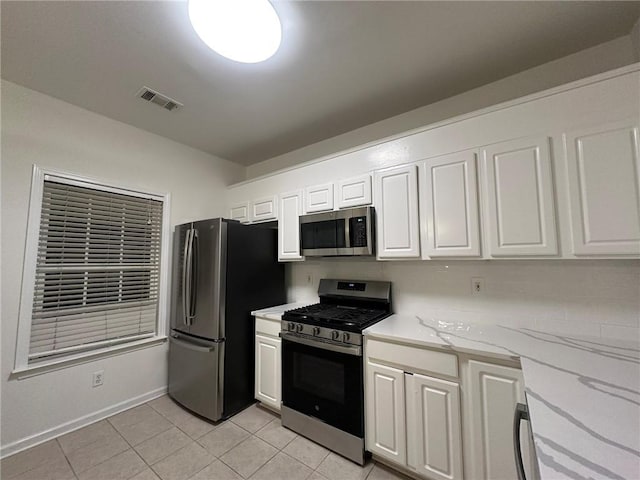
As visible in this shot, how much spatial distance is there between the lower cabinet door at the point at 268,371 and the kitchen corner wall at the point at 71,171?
113cm

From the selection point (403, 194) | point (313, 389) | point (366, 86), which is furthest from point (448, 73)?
point (313, 389)

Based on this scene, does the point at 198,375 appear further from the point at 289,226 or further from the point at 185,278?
the point at 289,226

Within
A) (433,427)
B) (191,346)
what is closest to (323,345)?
(433,427)

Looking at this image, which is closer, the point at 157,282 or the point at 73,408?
the point at 73,408

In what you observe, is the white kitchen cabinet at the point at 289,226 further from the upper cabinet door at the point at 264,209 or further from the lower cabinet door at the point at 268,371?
the lower cabinet door at the point at 268,371

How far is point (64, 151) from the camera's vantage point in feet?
7.15

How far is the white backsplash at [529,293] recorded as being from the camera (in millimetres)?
1503

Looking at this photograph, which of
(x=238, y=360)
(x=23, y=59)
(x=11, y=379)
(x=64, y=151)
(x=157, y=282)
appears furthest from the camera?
(x=157, y=282)

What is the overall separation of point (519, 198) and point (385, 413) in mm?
1567

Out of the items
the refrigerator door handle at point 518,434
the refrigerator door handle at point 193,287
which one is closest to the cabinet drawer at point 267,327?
the refrigerator door handle at point 193,287

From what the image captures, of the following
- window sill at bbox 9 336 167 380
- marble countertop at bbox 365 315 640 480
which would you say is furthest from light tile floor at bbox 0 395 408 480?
marble countertop at bbox 365 315 640 480

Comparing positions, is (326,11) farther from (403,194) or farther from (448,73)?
(403,194)

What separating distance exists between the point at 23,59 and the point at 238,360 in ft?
8.81

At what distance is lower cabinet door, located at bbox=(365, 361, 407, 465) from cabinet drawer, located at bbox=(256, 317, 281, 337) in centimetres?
87
